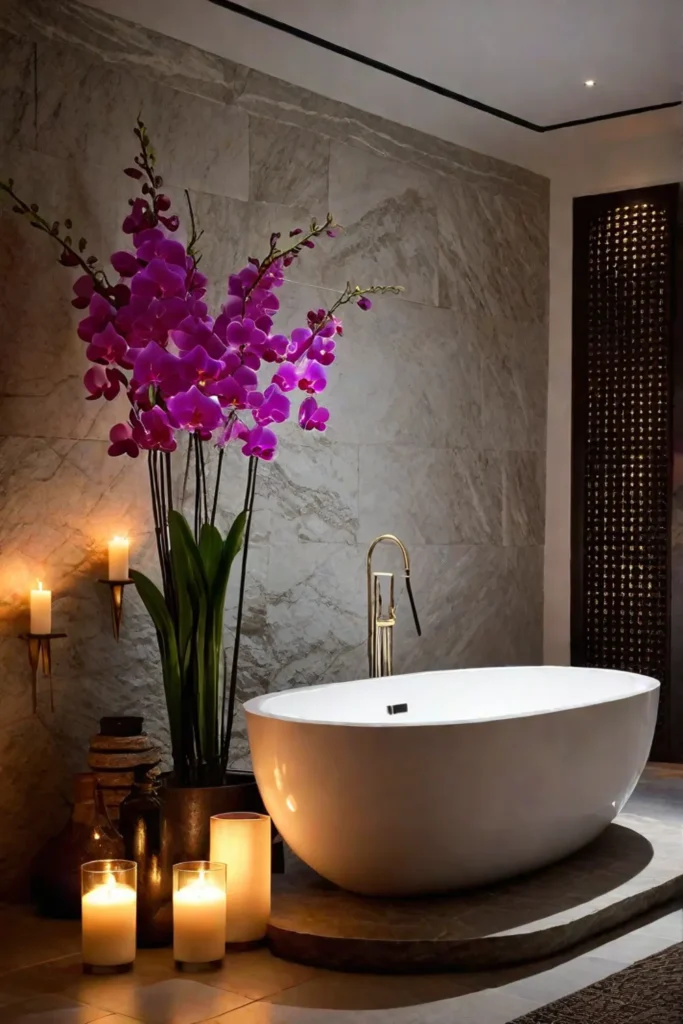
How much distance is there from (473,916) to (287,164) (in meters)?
2.54

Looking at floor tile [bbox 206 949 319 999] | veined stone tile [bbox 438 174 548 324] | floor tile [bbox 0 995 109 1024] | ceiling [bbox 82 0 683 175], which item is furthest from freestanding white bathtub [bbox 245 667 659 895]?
veined stone tile [bbox 438 174 548 324]

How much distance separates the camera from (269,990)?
9.33 ft

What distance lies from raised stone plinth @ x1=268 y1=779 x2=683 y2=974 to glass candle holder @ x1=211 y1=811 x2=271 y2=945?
48 mm

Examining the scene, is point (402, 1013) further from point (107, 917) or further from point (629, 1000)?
point (107, 917)

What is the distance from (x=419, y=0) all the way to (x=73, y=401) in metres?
1.50

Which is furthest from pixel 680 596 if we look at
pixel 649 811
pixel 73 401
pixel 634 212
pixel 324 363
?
pixel 73 401

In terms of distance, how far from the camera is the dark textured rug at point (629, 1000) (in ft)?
8.64

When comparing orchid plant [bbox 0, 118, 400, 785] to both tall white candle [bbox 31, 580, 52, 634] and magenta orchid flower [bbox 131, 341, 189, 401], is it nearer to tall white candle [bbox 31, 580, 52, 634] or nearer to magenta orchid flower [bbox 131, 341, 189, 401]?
magenta orchid flower [bbox 131, 341, 189, 401]

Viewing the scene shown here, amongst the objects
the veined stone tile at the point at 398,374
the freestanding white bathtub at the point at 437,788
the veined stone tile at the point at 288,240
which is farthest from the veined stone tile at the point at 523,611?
the freestanding white bathtub at the point at 437,788

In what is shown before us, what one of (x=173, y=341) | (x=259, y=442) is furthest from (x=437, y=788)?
(x=173, y=341)

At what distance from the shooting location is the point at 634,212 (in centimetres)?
544

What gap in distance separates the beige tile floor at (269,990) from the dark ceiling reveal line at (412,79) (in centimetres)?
258

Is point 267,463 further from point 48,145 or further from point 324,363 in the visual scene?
point 48,145

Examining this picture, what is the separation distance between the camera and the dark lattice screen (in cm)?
537
